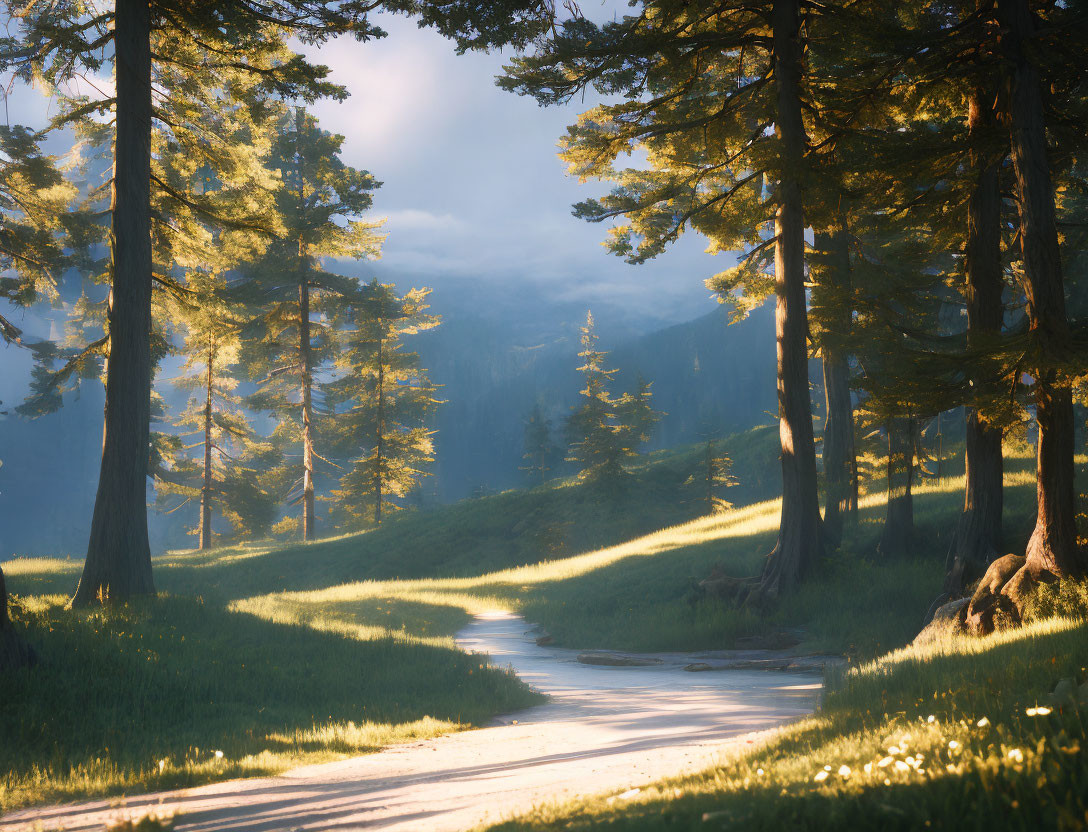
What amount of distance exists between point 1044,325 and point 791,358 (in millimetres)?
6519

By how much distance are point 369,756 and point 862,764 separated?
4.83m

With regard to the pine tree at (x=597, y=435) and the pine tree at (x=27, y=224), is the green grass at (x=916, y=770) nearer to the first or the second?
the pine tree at (x=27, y=224)

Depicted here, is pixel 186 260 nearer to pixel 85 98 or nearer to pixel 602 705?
pixel 85 98

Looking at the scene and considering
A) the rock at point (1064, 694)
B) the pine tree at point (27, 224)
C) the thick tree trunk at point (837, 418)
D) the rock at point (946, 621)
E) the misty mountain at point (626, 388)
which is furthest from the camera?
the misty mountain at point (626, 388)

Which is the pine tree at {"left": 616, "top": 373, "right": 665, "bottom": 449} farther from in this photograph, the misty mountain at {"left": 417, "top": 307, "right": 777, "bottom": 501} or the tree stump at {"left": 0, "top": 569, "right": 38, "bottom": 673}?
the misty mountain at {"left": 417, "top": 307, "right": 777, "bottom": 501}

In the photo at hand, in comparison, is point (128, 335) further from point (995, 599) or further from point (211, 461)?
point (211, 461)

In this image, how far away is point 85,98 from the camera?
1445 centimetres

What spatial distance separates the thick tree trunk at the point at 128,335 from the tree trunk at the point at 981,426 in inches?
547

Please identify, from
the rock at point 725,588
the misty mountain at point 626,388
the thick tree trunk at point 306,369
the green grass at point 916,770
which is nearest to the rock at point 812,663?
the rock at point 725,588

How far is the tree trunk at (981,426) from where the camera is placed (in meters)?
11.0

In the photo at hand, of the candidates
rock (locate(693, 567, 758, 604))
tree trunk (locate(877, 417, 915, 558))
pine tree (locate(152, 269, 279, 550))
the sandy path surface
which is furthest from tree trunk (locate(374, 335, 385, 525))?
the sandy path surface

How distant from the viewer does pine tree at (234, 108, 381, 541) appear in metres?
34.9

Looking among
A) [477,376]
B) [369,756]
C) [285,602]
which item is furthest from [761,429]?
[477,376]

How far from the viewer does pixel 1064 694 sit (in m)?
4.39
